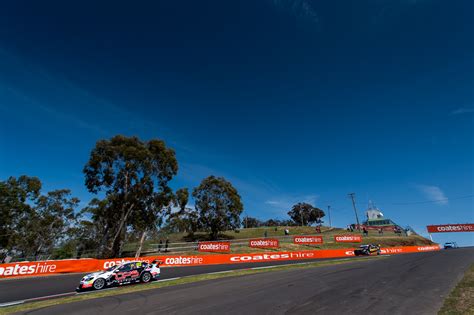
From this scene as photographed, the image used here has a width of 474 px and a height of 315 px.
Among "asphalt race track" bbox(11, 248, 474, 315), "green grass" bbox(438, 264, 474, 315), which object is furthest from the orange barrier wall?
"green grass" bbox(438, 264, 474, 315)

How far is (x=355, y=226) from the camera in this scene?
7856 cm

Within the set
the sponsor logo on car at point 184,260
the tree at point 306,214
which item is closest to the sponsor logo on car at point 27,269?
the sponsor logo on car at point 184,260

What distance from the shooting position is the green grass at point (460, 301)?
6.93 meters

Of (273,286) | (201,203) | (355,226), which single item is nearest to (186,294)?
(273,286)

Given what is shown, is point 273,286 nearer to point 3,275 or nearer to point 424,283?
point 424,283

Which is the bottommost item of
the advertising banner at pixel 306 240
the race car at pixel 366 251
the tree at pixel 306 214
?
the race car at pixel 366 251

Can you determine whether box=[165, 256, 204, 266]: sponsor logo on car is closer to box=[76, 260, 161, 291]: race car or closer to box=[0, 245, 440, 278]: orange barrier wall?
box=[0, 245, 440, 278]: orange barrier wall

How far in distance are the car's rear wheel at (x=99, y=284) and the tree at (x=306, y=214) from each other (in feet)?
384

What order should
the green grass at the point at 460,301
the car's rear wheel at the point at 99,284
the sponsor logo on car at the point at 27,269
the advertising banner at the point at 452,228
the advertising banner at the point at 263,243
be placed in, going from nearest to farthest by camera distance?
the green grass at the point at 460,301 < the car's rear wheel at the point at 99,284 < the sponsor logo on car at the point at 27,269 < the advertising banner at the point at 263,243 < the advertising banner at the point at 452,228

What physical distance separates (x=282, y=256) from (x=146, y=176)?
2131cm

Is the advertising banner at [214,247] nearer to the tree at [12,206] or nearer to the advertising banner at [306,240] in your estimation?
the advertising banner at [306,240]

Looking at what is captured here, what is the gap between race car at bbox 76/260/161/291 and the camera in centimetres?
1397

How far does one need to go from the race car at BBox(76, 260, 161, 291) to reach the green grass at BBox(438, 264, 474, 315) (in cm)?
1461

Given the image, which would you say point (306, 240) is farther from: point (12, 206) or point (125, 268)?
point (12, 206)
